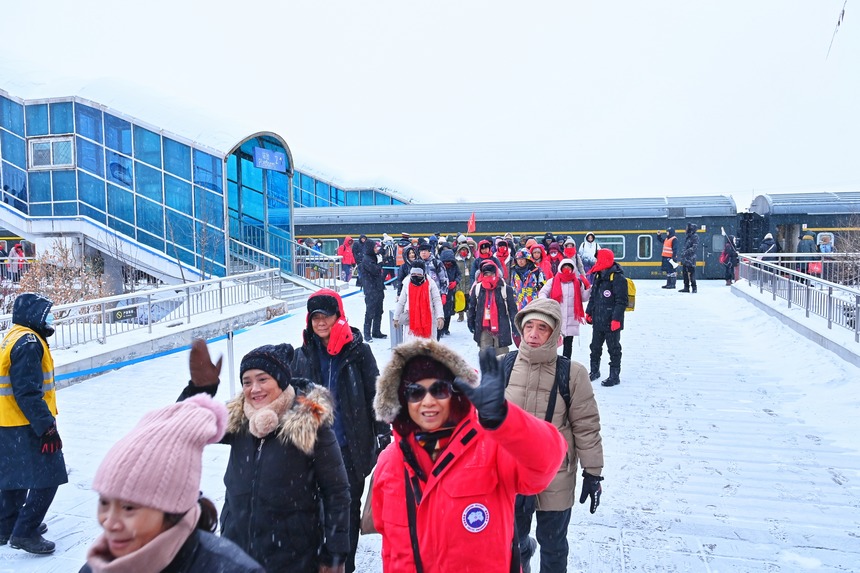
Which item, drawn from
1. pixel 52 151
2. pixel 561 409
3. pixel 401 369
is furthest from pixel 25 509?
pixel 52 151

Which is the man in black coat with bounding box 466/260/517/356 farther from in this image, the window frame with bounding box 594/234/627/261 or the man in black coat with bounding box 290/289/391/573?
A: the window frame with bounding box 594/234/627/261

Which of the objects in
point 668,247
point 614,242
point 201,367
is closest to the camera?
point 201,367

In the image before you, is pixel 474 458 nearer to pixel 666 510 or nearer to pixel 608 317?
pixel 666 510

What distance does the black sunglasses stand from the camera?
265 centimetres

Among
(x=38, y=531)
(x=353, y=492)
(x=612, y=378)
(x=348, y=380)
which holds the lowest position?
(x=38, y=531)

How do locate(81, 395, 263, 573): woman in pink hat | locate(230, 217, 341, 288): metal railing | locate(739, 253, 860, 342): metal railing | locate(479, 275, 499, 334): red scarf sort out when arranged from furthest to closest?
locate(230, 217, 341, 288): metal railing
locate(739, 253, 860, 342): metal railing
locate(479, 275, 499, 334): red scarf
locate(81, 395, 263, 573): woman in pink hat

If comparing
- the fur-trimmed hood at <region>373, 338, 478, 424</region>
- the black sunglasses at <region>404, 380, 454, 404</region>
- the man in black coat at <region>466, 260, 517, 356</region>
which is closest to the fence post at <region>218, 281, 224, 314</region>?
the man in black coat at <region>466, 260, 517, 356</region>

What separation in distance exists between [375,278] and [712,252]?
1658 centimetres

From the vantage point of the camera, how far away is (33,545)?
4.53 meters

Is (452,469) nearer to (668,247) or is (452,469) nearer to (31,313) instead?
(31,313)

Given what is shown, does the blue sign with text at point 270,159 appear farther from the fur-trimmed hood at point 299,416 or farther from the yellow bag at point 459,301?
the fur-trimmed hood at point 299,416

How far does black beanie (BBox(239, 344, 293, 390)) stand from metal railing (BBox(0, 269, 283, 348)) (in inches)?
275

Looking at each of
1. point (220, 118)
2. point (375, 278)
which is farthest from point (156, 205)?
point (375, 278)

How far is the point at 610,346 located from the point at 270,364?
6.92 metres
